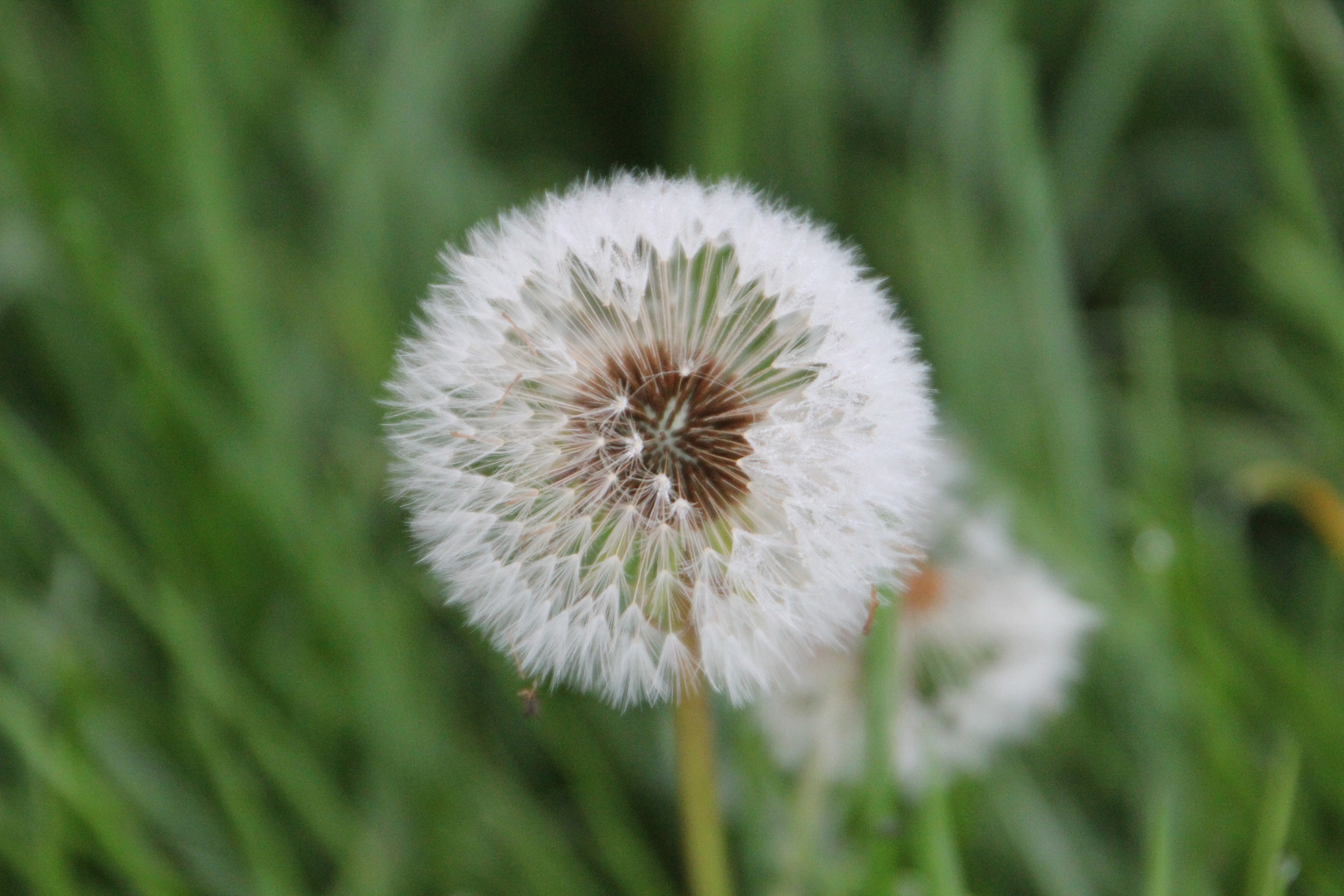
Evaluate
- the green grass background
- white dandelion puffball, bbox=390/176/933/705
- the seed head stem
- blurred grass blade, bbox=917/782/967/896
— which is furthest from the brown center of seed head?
the green grass background

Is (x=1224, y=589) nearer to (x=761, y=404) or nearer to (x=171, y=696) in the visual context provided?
(x=761, y=404)

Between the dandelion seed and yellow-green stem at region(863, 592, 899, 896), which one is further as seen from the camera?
the dandelion seed

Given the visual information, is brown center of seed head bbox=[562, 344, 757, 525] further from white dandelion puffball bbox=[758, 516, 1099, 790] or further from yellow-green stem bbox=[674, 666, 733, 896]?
white dandelion puffball bbox=[758, 516, 1099, 790]

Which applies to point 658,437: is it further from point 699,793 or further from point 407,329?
point 407,329

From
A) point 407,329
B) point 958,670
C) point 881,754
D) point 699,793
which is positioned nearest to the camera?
point 699,793

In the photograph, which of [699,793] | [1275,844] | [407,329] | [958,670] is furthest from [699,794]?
[407,329]

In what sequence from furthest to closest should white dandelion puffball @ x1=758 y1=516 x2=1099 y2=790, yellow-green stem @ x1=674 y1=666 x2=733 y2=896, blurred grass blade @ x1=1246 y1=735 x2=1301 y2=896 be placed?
white dandelion puffball @ x1=758 y1=516 x2=1099 y2=790
blurred grass blade @ x1=1246 y1=735 x2=1301 y2=896
yellow-green stem @ x1=674 y1=666 x2=733 y2=896

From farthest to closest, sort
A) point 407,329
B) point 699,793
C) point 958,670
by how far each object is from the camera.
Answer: point 407,329, point 958,670, point 699,793
